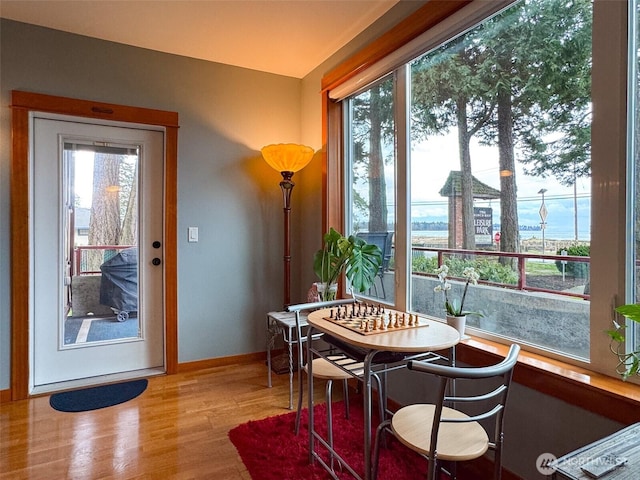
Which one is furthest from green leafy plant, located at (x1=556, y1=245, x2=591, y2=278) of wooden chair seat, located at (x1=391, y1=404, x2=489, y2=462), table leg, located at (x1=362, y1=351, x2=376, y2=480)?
table leg, located at (x1=362, y1=351, x2=376, y2=480)

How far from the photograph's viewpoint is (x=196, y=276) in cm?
299

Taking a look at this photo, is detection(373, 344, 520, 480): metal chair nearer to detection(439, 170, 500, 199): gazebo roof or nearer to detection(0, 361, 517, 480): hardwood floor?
detection(0, 361, 517, 480): hardwood floor

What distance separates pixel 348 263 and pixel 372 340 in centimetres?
111

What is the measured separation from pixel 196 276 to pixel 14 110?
1.65m

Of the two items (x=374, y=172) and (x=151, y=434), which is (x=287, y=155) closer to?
(x=374, y=172)

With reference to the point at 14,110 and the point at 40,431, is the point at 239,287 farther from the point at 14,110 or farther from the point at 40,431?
the point at 14,110

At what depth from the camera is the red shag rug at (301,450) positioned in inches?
66.5

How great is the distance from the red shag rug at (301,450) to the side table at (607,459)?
102cm

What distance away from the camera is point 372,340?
1.35 metres

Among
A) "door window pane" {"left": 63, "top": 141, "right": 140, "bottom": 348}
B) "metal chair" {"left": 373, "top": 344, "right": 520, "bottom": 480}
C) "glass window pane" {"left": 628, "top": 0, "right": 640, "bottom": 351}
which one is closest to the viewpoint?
"metal chair" {"left": 373, "top": 344, "right": 520, "bottom": 480}

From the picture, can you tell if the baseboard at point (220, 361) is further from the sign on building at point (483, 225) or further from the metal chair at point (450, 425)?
the sign on building at point (483, 225)

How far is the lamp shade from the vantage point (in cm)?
285

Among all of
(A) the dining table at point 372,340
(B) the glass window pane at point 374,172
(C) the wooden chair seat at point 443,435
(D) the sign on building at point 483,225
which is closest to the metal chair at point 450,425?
(C) the wooden chair seat at point 443,435

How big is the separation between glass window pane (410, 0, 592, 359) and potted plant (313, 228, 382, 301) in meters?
0.34
